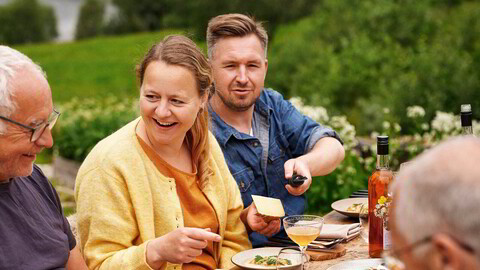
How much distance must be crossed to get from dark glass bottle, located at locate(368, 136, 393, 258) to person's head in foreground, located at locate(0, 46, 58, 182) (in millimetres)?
1293

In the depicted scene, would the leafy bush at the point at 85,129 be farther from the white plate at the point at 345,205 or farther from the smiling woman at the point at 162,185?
the smiling woman at the point at 162,185

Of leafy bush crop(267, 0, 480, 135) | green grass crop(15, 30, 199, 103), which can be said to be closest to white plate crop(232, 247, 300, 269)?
leafy bush crop(267, 0, 480, 135)

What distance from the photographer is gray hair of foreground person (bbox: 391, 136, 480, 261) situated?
4.48 ft

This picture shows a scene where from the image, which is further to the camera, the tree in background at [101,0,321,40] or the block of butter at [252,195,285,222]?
the tree in background at [101,0,321,40]

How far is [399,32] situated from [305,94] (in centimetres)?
215

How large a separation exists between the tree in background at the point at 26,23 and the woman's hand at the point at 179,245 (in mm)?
32485

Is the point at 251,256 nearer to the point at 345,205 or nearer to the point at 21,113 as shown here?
the point at 345,205

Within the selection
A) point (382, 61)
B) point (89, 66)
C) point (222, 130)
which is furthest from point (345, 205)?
point (89, 66)

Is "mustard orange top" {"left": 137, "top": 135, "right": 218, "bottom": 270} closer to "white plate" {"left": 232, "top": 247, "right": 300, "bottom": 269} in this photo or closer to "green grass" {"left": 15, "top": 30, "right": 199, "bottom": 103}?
"white plate" {"left": 232, "top": 247, "right": 300, "bottom": 269}

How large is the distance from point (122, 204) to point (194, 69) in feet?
2.09

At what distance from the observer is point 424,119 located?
7375 mm

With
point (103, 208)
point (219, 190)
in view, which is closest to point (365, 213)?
point (219, 190)

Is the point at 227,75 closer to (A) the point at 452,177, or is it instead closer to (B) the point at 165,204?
(B) the point at 165,204

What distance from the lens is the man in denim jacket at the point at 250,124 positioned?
12.4 feet
